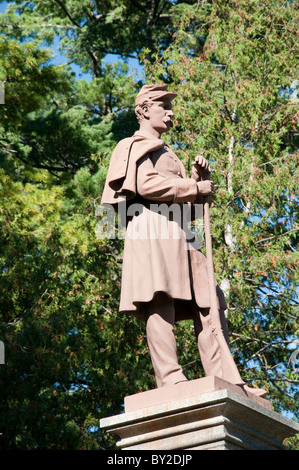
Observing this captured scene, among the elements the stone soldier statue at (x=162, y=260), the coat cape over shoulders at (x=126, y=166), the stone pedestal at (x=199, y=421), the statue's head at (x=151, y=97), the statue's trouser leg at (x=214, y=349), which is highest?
the statue's head at (x=151, y=97)

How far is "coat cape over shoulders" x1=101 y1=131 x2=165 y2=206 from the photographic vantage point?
5.92 metres

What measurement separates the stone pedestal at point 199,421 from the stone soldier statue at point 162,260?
0.74 ft

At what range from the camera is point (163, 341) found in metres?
5.59

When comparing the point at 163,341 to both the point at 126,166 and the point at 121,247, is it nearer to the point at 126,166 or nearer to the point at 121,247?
the point at 126,166

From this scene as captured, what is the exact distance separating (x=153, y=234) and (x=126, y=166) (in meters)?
0.55

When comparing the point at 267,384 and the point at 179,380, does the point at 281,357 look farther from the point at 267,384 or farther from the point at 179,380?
the point at 179,380

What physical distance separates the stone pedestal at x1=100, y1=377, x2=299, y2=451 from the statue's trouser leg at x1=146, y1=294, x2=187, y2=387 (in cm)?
15

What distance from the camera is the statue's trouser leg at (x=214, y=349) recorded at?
18.0 ft

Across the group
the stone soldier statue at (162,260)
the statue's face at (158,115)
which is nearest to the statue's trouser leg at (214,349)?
the stone soldier statue at (162,260)
